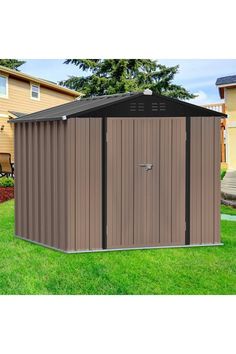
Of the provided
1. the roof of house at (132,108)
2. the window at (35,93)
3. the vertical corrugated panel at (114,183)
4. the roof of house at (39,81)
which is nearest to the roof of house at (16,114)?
the window at (35,93)

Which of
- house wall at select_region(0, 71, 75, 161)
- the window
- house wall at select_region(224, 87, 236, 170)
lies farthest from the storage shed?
the window

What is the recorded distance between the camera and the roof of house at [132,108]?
6871 millimetres

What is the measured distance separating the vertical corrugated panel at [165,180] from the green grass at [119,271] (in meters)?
0.21

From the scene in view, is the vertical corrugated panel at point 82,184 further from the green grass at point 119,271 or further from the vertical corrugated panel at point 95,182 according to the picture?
the green grass at point 119,271

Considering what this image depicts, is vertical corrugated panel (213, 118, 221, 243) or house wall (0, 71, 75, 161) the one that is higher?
house wall (0, 71, 75, 161)

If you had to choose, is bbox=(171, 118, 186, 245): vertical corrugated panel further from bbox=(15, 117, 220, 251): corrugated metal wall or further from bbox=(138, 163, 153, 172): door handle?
bbox=(138, 163, 153, 172): door handle

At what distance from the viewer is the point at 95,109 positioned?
6848mm

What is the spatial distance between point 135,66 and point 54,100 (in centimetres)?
138

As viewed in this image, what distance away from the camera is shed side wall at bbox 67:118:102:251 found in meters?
6.86

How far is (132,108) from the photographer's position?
6965mm

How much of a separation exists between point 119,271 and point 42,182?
1.31 meters

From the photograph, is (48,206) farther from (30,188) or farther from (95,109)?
(95,109)

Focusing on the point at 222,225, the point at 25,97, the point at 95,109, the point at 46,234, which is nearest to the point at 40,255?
the point at 46,234

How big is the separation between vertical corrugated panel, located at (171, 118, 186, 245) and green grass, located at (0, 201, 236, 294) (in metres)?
0.21
